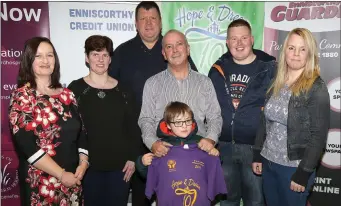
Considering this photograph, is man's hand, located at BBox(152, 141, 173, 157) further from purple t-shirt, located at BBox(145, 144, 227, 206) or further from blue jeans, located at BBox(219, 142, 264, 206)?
blue jeans, located at BBox(219, 142, 264, 206)

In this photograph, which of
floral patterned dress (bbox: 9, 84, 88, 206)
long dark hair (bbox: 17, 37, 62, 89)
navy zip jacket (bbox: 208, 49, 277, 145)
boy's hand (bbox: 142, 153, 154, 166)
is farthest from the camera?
navy zip jacket (bbox: 208, 49, 277, 145)

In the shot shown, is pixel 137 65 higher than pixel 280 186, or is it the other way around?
pixel 137 65

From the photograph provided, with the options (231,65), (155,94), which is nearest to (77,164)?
(155,94)

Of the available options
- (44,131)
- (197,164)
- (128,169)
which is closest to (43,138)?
(44,131)

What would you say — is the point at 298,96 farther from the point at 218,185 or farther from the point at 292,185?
the point at 218,185

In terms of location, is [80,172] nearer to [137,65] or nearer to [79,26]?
[137,65]

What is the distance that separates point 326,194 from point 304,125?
2443 mm

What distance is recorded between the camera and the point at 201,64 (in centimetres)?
427

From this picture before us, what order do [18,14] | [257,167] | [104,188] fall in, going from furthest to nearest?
1. [18,14]
2. [104,188]
3. [257,167]

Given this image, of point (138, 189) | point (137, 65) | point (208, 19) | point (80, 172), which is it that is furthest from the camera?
point (208, 19)

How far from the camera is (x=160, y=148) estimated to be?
2396 millimetres

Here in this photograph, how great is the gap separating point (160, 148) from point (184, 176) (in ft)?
0.92

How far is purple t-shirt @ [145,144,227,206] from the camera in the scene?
2400mm

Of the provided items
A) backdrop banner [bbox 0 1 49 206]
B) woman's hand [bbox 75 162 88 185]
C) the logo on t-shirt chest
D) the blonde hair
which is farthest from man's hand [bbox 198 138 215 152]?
backdrop banner [bbox 0 1 49 206]
